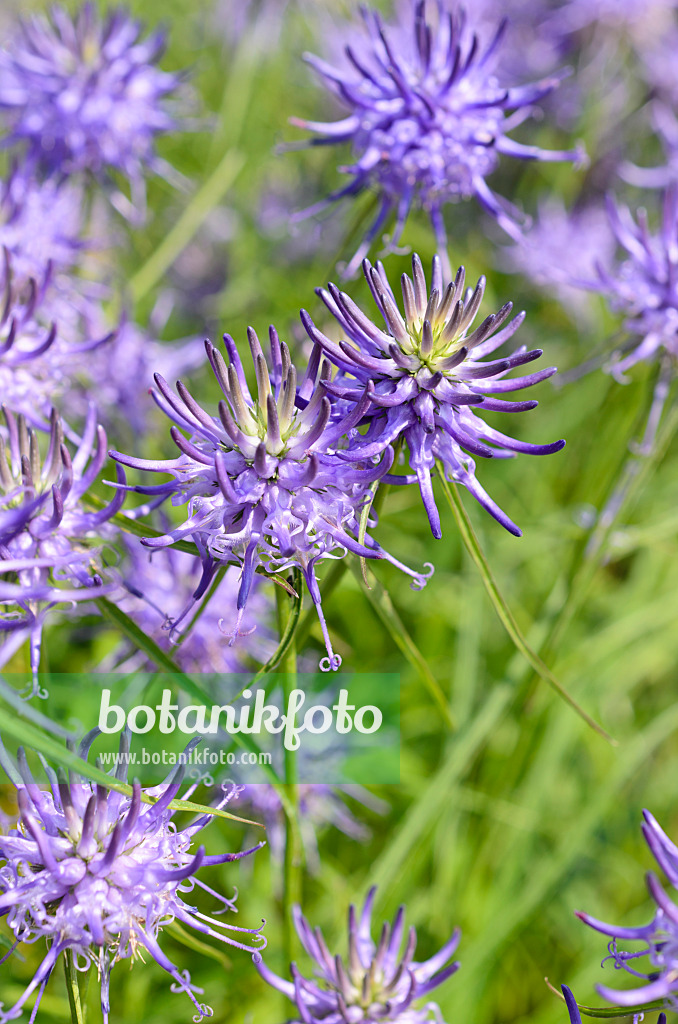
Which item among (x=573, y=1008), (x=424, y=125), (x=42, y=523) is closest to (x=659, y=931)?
(x=573, y=1008)

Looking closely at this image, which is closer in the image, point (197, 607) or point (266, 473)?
point (266, 473)

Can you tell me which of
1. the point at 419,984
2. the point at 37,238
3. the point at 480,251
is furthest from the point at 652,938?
the point at 480,251

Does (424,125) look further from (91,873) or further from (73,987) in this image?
(73,987)

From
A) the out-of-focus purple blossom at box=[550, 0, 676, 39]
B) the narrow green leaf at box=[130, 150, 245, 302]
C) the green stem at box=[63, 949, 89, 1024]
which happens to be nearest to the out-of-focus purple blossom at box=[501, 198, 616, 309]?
the out-of-focus purple blossom at box=[550, 0, 676, 39]

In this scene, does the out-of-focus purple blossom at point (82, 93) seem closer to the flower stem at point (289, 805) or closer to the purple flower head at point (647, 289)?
the purple flower head at point (647, 289)

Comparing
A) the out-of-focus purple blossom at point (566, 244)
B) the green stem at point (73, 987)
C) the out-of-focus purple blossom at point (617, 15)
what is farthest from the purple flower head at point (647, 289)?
the out-of-focus purple blossom at point (617, 15)

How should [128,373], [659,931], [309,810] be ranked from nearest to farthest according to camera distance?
[659,931], [309,810], [128,373]

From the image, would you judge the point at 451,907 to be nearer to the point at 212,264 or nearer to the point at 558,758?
the point at 558,758
